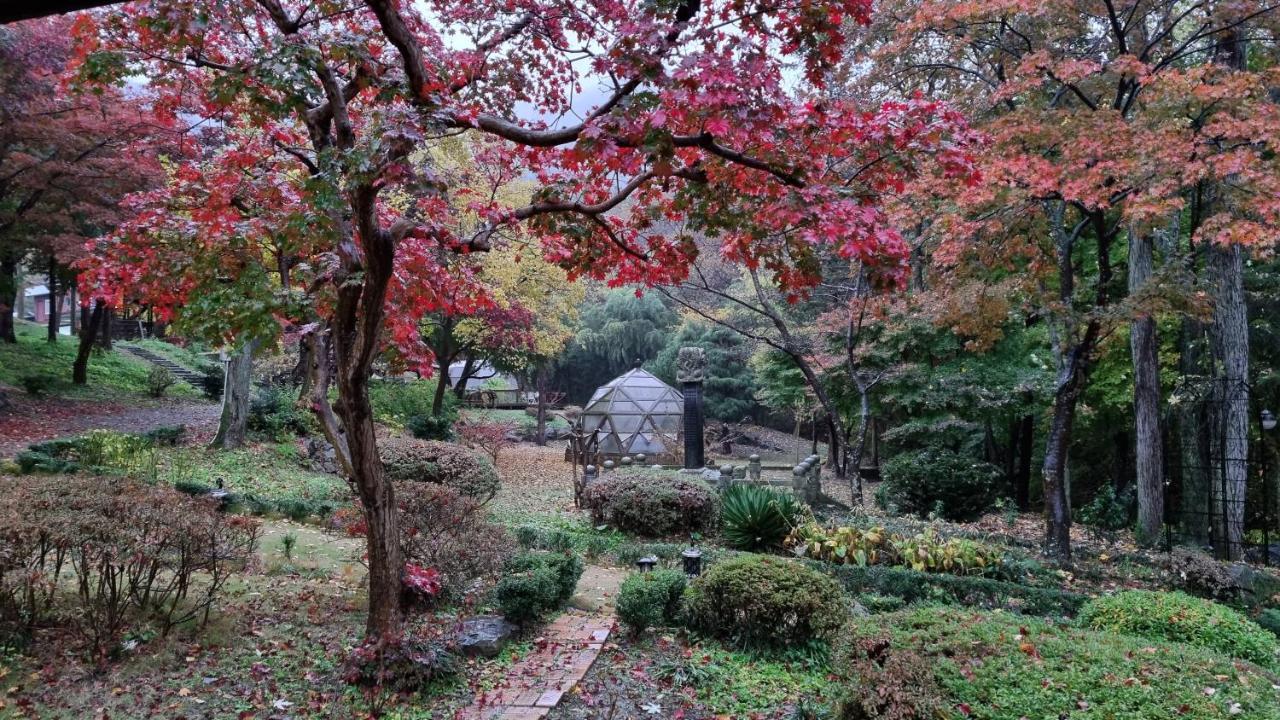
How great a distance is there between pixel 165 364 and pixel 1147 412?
27.4m

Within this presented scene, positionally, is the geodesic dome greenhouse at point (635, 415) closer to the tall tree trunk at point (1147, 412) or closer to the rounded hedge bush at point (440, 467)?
the rounded hedge bush at point (440, 467)

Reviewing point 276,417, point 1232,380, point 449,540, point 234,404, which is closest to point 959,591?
point 449,540

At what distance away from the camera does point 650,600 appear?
5.34 metres

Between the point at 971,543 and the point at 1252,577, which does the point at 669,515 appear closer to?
the point at 971,543

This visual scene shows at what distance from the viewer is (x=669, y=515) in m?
9.36

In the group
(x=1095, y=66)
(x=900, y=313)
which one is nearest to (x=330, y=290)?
(x=1095, y=66)

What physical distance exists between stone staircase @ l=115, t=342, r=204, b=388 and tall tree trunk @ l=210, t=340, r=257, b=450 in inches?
456

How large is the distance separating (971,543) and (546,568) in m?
4.64

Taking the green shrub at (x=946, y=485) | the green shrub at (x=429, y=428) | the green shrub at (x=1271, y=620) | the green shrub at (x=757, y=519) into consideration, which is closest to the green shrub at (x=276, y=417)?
the green shrub at (x=429, y=428)

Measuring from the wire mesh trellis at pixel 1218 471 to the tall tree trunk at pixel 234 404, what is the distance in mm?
13938

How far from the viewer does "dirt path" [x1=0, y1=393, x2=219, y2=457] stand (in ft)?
41.9

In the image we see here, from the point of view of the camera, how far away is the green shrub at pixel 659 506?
9.38 m

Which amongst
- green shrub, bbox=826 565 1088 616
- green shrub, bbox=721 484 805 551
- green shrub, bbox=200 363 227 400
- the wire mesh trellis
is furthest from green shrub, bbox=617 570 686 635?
green shrub, bbox=200 363 227 400

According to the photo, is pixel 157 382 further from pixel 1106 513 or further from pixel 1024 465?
pixel 1106 513
